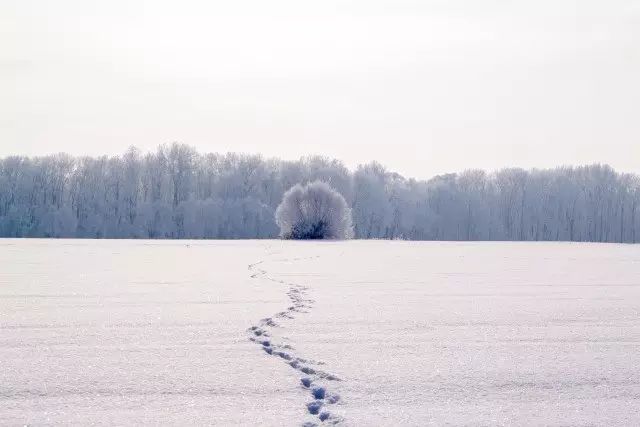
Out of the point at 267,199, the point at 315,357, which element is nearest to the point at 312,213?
the point at 267,199

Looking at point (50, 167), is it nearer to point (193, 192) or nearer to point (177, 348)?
point (193, 192)

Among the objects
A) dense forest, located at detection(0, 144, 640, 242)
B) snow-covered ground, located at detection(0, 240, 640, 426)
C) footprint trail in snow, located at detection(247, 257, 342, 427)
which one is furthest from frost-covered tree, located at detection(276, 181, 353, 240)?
footprint trail in snow, located at detection(247, 257, 342, 427)

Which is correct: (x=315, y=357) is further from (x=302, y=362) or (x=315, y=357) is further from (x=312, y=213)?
(x=312, y=213)

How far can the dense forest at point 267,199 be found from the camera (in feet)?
150

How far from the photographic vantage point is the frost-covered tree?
96.7 ft

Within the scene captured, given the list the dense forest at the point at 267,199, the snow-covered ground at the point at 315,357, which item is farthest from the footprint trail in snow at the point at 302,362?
the dense forest at the point at 267,199

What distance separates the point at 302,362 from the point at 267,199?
1918 inches

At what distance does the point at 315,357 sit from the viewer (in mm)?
3314

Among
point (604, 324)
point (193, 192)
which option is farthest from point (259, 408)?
point (193, 192)

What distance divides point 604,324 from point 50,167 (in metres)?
51.6

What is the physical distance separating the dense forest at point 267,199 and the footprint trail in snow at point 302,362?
40.3 m

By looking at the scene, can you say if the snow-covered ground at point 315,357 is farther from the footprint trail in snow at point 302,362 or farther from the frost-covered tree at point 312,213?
the frost-covered tree at point 312,213

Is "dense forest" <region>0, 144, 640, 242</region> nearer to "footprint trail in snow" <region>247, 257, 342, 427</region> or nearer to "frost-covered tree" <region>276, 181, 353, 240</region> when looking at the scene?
"frost-covered tree" <region>276, 181, 353, 240</region>

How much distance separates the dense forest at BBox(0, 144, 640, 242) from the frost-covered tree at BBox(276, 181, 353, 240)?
15243 millimetres
